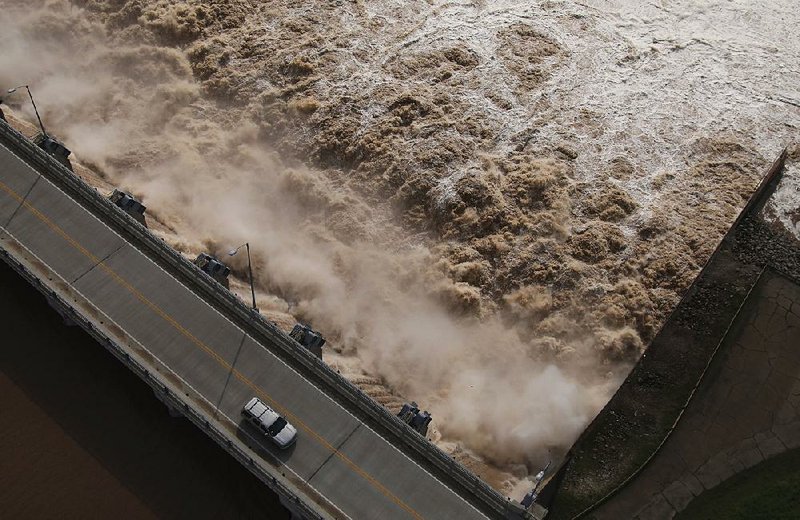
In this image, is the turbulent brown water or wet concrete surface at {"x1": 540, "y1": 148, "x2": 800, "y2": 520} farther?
the turbulent brown water

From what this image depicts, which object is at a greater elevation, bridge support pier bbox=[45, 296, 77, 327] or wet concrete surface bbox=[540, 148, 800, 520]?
bridge support pier bbox=[45, 296, 77, 327]

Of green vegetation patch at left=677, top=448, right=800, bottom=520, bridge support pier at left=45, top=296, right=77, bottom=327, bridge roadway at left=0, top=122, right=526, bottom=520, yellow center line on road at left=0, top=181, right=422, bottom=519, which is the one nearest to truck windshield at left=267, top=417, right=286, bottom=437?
bridge roadway at left=0, top=122, right=526, bottom=520

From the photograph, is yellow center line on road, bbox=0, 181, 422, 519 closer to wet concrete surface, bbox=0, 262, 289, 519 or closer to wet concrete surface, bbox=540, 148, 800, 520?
wet concrete surface, bbox=0, 262, 289, 519

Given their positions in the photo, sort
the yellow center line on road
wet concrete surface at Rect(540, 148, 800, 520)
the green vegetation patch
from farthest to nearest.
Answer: wet concrete surface at Rect(540, 148, 800, 520), the green vegetation patch, the yellow center line on road

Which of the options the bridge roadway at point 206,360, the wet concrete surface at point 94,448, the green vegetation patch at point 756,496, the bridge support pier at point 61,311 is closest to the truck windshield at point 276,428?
the bridge roadway at point 206,360

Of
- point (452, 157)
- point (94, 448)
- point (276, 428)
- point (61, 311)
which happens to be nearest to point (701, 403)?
point (452, 157)

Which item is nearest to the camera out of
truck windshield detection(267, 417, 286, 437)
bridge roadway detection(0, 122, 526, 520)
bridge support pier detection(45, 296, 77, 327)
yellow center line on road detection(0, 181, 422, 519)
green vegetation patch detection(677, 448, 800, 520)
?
bridge roadway detection(0, 122, 526, 520)

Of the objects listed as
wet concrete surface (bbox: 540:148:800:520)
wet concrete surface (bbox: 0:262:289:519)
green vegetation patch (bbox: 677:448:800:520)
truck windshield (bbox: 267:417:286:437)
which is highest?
truck windshield (bbox: 267:417:286:437)
